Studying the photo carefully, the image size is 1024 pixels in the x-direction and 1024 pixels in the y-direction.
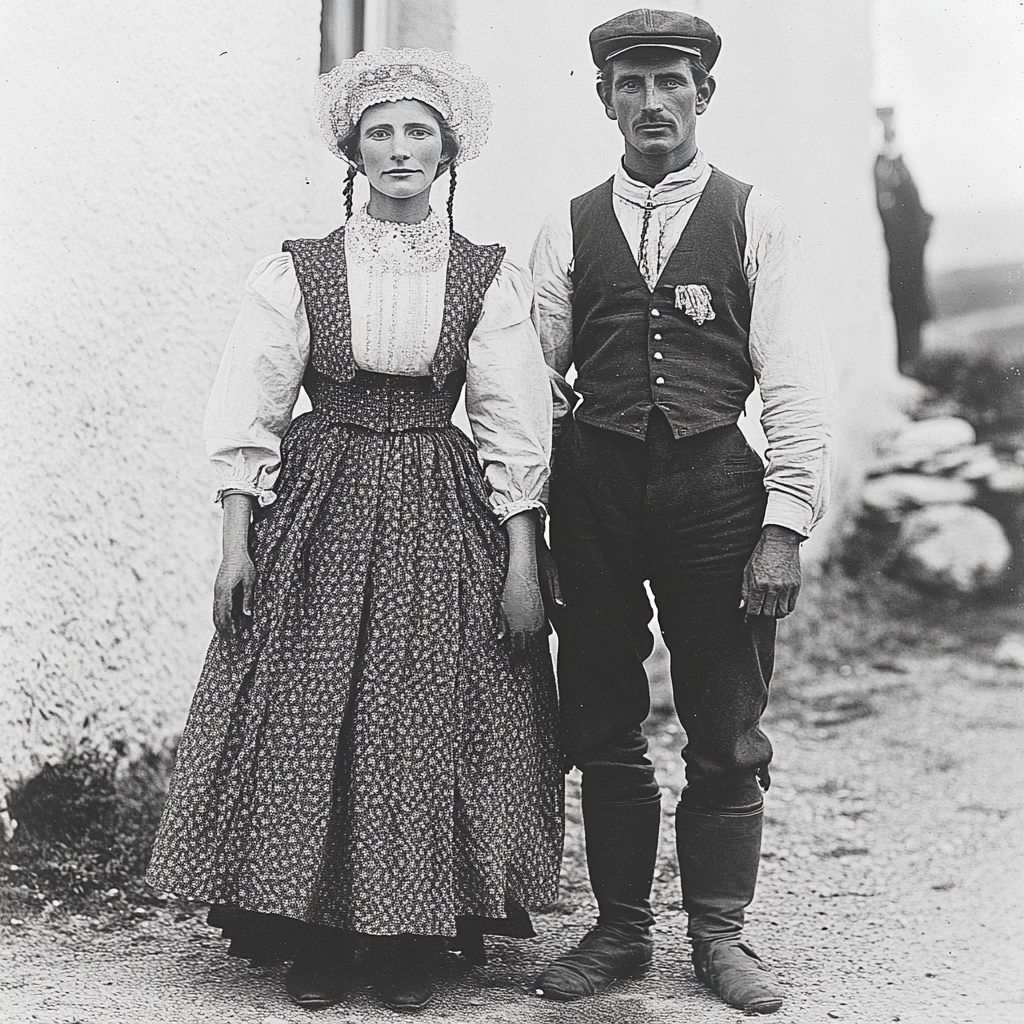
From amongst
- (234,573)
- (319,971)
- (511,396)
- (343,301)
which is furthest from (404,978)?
(343,301)

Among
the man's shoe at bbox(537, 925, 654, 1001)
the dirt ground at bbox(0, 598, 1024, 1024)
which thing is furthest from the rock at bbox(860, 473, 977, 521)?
the man's shoe at bbox(537, 925, 654, 1001)

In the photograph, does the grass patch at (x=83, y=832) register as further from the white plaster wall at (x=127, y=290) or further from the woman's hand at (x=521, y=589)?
the woman's hand at (x=521, y=589)

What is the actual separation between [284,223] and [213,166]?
0.82 feet

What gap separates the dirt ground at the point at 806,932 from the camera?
108 inches

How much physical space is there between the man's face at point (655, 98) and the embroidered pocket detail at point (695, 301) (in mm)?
293

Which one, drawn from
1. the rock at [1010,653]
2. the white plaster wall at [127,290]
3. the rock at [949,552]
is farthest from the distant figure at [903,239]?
the white plaster wall at [127,290]

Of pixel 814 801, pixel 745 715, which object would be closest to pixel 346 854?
pixel 745 715

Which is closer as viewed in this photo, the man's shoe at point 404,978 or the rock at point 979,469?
the man's shoe at point 404,978

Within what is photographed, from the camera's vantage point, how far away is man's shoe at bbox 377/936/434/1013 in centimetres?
268

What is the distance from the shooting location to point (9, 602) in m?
3.31

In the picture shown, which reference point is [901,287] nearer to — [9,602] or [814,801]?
[814,801]

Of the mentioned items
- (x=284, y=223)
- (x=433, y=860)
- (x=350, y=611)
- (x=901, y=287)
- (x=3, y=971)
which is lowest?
(x=3, y=971)

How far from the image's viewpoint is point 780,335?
2.70m

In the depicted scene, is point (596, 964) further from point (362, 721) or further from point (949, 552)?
point (949, 552)
